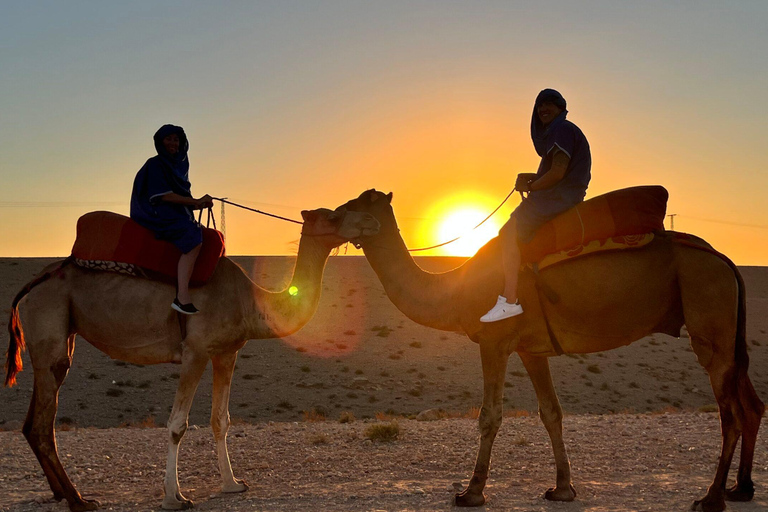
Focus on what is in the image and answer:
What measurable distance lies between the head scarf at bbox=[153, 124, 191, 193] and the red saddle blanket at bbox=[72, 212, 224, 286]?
2.40 feet

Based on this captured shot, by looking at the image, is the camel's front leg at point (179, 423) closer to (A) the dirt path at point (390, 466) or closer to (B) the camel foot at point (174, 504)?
(B) the camel foot at point (174, 504)

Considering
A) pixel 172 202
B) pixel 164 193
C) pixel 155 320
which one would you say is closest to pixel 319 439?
pixel 155 320

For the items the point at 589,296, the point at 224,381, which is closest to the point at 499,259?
the point at 589,296

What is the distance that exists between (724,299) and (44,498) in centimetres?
835

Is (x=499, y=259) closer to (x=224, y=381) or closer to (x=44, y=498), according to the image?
(x=224, y=381)

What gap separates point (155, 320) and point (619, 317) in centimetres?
553

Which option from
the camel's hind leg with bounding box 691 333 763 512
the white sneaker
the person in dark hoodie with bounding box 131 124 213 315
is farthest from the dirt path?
the person in dark hoodie with bounding box 131 124 213 315

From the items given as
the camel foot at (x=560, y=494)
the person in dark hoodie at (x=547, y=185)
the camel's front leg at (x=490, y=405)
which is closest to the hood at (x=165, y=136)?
the person in dark hoodie at (x=547, y=185)

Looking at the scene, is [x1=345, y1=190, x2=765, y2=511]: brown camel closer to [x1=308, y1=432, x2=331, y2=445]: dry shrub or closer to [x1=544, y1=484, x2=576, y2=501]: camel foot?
[x1=544, y1=484, x2=576, y2=501]: camel foot

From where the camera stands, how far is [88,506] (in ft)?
27.3

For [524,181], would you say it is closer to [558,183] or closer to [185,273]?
[558,183]

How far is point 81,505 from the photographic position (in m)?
8.32

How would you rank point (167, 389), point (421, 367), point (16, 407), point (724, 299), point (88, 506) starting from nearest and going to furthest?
1. point (724, 299)
2. point (88, 506)
3. point (16, 407)
4. point (167, 389)
5. point (421, 367)

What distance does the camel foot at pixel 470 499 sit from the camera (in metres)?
8.07
